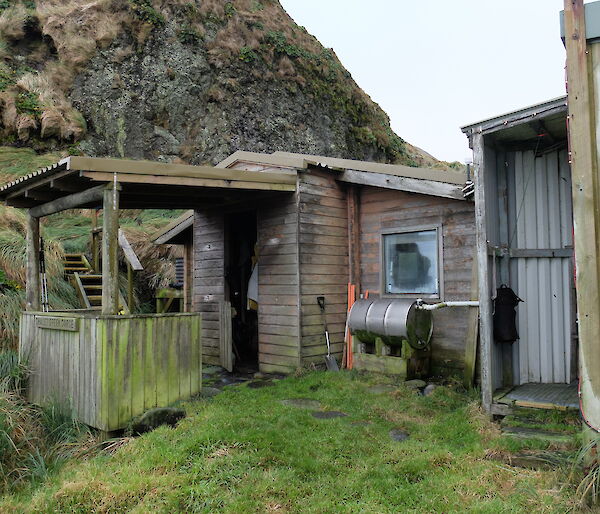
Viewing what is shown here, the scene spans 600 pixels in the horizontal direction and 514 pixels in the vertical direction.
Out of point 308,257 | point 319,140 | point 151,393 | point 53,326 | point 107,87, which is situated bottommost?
point 151,393


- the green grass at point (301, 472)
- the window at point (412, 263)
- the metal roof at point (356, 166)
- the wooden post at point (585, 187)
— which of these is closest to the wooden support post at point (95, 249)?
the metal roof at point (356, 166)

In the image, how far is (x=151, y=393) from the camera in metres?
6.03

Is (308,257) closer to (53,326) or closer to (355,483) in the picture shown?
(53,326)

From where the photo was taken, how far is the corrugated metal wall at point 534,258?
604 cm

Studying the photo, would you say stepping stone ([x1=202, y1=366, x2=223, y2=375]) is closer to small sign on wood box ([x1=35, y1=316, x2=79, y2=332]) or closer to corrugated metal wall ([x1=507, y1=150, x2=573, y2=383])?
small sign on wood box ([x1=35, y1=316, x2=79, y2=332])

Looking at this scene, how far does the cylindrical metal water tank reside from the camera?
23.0ft

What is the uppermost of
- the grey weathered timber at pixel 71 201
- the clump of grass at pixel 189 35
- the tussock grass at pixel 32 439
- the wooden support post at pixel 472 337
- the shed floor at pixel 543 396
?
the clump of grass at pixel 189 35

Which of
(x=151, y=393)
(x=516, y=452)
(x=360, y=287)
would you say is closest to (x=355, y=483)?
(x=516, y=452)

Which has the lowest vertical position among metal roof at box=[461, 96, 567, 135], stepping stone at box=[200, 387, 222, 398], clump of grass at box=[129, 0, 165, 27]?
stepping stone at box=[200, 387, 222, 398]

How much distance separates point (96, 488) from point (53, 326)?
2.85 m

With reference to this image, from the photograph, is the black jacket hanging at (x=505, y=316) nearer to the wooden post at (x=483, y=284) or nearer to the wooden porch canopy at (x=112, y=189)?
the wooden post at (x=483, y=284)

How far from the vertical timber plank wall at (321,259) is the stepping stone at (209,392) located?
147 cm

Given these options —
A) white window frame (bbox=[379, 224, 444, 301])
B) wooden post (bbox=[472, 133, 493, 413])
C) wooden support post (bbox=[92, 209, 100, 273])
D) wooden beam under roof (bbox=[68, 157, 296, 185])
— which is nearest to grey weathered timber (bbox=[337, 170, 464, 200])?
white window frame (bbox=[379, 224, 444, 301])

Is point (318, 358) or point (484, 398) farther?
point (318, 358)
